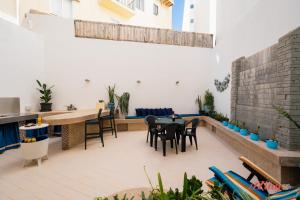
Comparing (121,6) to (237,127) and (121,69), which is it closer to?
(121,69)

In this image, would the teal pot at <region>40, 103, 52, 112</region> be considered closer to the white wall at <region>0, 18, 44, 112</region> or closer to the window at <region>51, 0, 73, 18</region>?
the white wall at <region>0, 18, 44, 112</region>

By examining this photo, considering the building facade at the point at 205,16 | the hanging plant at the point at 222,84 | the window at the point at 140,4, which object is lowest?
the hanging plant at the point at 222,84

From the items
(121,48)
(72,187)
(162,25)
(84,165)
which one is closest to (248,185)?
(72,187)

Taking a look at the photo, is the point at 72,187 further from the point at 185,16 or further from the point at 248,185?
the point at 185,16

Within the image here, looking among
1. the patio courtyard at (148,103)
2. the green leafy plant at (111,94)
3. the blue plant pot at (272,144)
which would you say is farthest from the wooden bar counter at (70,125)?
the blue plant pot at (272,144)

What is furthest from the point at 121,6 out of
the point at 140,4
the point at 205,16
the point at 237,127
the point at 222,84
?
the point at 237,127

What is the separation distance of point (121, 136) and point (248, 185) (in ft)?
13.5

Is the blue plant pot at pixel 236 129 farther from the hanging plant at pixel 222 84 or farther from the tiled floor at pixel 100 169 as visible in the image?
the hanging plant at pixel 222 84

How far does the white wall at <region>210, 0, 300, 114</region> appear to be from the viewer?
10.8ft

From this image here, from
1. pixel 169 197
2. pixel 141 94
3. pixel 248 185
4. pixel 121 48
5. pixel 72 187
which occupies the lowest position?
pixel 72 187

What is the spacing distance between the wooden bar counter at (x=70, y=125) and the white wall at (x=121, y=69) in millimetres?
1737

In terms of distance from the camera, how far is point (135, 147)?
425cm

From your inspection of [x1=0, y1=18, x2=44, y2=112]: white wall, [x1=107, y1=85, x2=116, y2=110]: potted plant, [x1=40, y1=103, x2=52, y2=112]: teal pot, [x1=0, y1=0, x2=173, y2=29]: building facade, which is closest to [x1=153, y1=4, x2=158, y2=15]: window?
[x1=0, y1=0, x2=173, y2=29]: building facade

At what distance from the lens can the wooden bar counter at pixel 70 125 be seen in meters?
3.64
